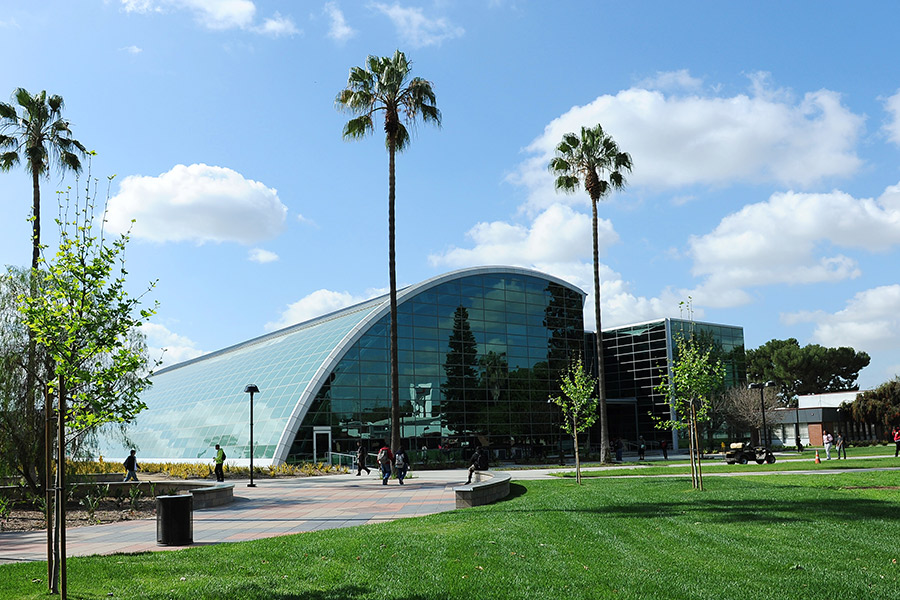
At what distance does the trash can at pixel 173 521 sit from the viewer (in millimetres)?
13078

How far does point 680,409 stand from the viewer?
70.7 ft

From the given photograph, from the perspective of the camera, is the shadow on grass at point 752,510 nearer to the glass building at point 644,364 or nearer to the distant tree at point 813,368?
the glass building at point 644,364

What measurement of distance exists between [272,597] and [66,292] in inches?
183

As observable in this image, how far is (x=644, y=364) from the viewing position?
204 ft

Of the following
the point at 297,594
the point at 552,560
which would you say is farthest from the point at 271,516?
the point at 552,560

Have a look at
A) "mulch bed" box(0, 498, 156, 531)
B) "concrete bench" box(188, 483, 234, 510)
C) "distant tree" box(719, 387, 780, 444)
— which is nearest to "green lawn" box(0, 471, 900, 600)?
"mulch bed" box(0, 498, 156, 531)

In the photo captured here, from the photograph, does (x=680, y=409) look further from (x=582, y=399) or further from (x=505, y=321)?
(x=505, y=321)

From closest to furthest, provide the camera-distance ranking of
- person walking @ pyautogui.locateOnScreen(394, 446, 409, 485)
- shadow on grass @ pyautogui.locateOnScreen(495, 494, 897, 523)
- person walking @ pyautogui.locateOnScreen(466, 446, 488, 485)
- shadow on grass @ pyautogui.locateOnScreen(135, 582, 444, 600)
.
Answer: shadow on grass @ pyautogui.locateOnScreen(135, 582, 444, 600)
shadow on grass @ pyautogui.locateOnScreen(495, 494, 897, 523)
person walking @ pyautogui.locateOnScreen(466, 446, 488, 485)
person walking @ pyautogui.locateOnScreen(394, 446, 409, 485)

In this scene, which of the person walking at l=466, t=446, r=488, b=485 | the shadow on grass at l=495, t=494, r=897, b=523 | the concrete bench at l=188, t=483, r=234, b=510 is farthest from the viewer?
the person walking at l=466, t=446, r=488, b=485

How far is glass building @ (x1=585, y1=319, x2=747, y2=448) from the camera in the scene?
60.7 meters

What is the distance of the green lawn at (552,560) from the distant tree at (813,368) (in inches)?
3014

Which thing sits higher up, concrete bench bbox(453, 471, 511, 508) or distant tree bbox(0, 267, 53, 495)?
distant tree bbox(0, 267, 53, 495)

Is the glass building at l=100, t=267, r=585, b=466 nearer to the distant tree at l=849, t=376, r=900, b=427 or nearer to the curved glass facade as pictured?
the curved glass facade

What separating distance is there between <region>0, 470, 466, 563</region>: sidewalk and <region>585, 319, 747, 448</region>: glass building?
37081 mm
